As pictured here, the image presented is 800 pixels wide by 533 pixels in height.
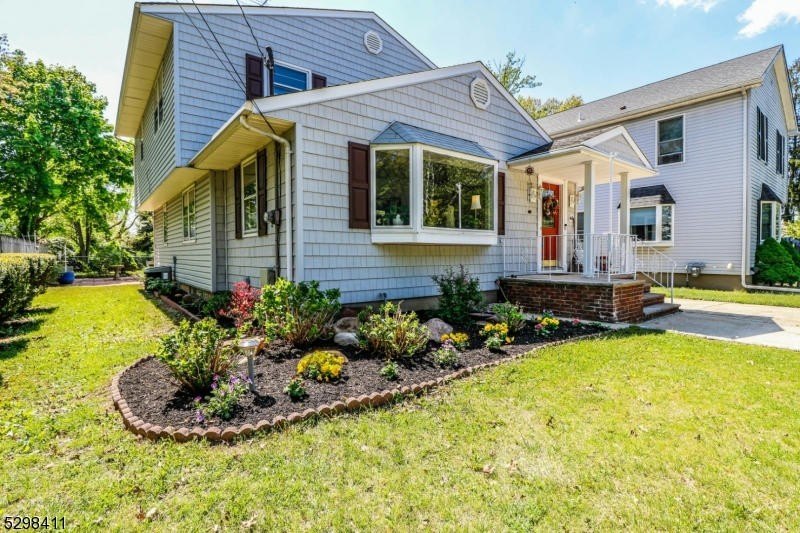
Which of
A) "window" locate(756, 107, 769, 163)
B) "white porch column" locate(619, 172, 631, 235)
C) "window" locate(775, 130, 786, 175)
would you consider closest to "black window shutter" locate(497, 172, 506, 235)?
"white porch column" locate(619, 172, 631, 235)

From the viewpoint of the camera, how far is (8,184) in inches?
627

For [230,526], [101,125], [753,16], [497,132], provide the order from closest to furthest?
1. [230,526]
2. [497,132]
3. [753,16]
4. [101,125]

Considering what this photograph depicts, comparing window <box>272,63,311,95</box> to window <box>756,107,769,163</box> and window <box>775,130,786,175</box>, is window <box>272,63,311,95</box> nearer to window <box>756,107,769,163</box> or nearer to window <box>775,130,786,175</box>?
window <box>756,107,769,163</box>

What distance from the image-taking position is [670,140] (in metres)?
14.0

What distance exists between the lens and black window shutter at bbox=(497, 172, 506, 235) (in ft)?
27.5

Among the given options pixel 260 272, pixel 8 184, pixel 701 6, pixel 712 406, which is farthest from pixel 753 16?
pixel 8 184

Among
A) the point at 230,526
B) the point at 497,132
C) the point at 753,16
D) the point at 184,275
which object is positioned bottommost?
the point at 230,526

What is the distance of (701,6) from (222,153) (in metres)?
14.4

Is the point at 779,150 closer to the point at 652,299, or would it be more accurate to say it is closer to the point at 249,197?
the point at 652,299

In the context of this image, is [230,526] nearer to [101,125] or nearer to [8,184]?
[8,184]

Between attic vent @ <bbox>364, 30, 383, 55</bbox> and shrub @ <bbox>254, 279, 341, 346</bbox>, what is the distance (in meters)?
8.22

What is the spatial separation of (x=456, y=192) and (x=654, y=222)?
33.8 feet

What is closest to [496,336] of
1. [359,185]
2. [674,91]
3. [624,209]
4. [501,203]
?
[359,185]

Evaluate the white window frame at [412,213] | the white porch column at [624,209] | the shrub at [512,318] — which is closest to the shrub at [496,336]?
the shrub at [512,318]
